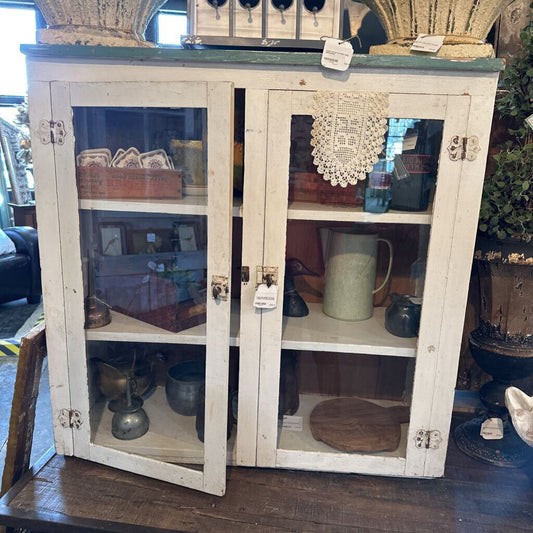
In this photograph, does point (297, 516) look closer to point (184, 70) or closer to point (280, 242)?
point (280, 242)

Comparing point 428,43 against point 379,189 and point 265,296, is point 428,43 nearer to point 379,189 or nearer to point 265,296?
point 379,189

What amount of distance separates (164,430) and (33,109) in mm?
964

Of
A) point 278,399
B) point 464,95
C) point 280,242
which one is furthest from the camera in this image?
point 278,399

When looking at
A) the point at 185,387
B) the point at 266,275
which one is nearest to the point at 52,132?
the point at 266,275

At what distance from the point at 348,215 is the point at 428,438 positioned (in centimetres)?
67

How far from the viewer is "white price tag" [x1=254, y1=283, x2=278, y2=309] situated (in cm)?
126

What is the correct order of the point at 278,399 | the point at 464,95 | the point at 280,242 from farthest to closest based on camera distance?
1. the point at 278,399
2. the point at 280,242
3. the point at 464,95

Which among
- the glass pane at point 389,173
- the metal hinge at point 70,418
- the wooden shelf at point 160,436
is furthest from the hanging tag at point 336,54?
the metal hinge at point 70,418

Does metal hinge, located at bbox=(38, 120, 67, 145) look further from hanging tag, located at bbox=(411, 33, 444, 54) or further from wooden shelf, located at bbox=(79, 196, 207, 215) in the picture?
hanging tag, located at bbox=(411, 33, 444, 54)

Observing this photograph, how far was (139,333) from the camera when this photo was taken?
1364mm

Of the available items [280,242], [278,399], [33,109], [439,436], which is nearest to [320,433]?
[278,399]

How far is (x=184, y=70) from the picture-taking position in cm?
118

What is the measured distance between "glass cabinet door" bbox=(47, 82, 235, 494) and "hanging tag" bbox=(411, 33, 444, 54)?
484 millimetres

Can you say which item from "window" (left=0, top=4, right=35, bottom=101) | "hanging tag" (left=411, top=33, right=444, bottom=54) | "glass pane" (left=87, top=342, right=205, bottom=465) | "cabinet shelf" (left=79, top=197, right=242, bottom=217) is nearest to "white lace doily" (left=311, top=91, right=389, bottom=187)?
"hanging tag" (left=411, top=33, right=444, bottom=54)
